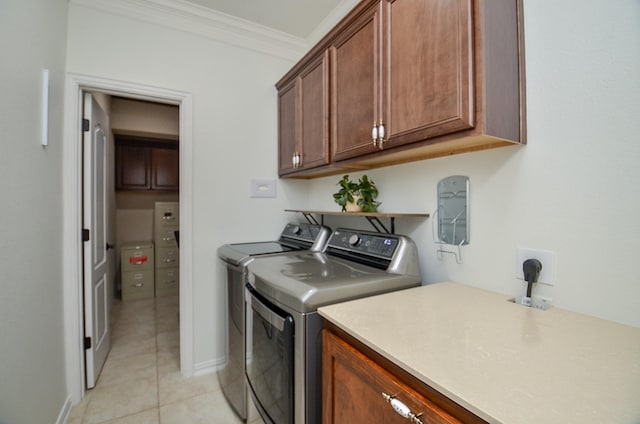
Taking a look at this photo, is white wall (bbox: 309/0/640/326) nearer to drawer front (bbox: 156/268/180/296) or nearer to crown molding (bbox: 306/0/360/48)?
crown molding (bbox: 306/0/360/48)

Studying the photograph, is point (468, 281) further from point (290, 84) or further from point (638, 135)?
point (290, 84)

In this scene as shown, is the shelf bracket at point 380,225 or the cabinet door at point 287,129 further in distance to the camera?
the cabinet door at point 287,129

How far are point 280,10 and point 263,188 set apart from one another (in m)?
1.31

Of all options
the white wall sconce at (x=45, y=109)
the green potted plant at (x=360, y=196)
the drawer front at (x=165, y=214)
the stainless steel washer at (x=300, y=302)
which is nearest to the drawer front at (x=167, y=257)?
the drawer front at (x=165, y=214)

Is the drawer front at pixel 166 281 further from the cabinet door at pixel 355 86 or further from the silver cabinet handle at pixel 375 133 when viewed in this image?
the silver cabinet handle at pixel 375 133

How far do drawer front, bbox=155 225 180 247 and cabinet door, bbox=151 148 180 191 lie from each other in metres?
0.62

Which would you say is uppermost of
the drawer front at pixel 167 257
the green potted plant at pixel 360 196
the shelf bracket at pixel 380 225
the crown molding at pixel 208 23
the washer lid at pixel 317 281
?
the crown molding at pixel 208 23

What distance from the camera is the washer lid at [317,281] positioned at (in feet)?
3.47

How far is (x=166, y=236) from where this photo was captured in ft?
12.9

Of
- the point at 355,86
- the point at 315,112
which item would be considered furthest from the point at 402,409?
the point at 315,112

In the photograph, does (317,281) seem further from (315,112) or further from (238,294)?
(315,112)

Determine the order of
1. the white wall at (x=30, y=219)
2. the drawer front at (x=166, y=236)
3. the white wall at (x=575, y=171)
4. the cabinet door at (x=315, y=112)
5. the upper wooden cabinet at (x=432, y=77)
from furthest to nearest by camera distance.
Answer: the drawer front at (x=166, y=236)
the cabinet door at (x=315, y=112)
the white wall at (x=30, y=219)
the upper wooden cabinet at (x=432, y=77)
the white wall at (x=575, y=171)

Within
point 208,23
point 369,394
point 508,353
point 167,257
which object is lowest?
point 167,257

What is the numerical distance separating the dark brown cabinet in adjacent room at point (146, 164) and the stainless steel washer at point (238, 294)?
2.66m
